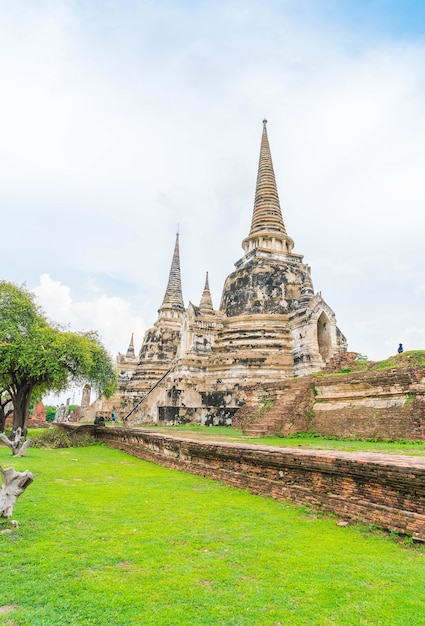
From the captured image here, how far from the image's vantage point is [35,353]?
1830cm

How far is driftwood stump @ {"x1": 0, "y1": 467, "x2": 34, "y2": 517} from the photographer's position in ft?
18.8

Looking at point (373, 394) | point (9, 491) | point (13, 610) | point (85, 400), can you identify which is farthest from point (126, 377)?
point (13, 610)

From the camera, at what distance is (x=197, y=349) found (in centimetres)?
2519

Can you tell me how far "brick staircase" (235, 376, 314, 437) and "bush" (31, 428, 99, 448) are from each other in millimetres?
8148

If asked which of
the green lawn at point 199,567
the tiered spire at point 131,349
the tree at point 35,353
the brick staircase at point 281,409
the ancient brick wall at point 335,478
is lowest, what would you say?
the green lawn at point 199,567

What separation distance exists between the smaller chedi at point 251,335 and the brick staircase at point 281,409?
5.27 meters

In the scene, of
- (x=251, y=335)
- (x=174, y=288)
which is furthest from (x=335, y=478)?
(x=174, y=288)

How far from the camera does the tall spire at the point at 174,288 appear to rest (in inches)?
1643

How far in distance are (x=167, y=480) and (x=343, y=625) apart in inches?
254

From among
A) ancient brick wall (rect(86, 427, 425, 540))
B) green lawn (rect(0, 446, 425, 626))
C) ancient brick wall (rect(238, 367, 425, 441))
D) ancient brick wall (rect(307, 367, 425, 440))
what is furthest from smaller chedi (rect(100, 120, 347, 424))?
green lawn (rect(0, 446, 425, 626))

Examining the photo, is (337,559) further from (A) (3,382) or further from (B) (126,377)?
(B) (126,377)

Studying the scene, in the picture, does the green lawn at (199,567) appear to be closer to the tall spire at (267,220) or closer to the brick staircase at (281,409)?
the brick staircase at (281,409)

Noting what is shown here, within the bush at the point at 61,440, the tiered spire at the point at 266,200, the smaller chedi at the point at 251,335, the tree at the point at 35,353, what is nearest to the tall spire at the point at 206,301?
the smaller chedi at the point at 251,335

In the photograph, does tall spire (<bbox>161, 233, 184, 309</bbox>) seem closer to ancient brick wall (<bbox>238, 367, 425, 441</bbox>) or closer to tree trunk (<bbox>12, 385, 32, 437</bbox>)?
tree trunk (<bbox>12, 385, 32, 437</bbox>)
